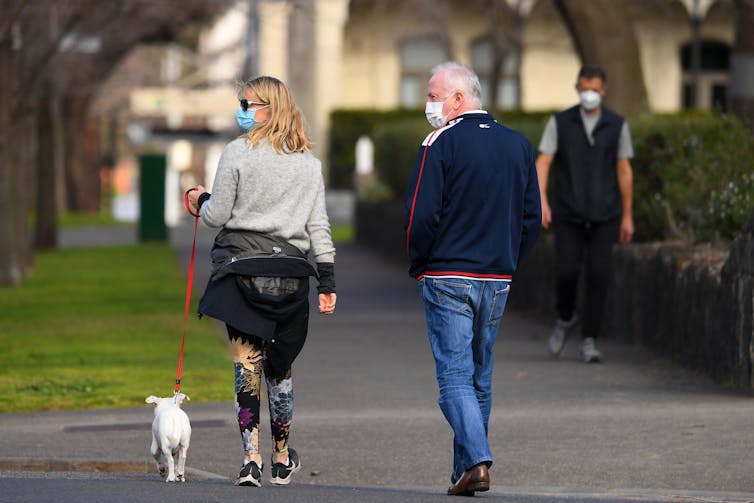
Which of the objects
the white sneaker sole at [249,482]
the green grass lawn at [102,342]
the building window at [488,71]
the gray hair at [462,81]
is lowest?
the green grass lawn at [102,342]

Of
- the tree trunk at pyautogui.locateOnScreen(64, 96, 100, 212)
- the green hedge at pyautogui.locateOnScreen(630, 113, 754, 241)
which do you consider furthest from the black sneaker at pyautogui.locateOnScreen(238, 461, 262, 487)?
the tree trunk at pyautogui.locateOnScreen(64, 96, 100, 212)

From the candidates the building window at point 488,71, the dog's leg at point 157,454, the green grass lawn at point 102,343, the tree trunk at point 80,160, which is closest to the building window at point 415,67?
the building window at point 488,71

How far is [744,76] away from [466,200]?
8.90 metres

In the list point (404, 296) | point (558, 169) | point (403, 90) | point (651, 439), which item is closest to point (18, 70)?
point (404, 296)

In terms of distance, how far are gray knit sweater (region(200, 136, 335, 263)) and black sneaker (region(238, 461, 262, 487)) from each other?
96cm

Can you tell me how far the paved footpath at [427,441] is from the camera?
7469 millimetres

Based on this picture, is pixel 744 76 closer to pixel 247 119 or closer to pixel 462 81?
pixel 462 81

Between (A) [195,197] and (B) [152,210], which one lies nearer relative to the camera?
(A) [195,197]

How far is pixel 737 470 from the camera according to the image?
8047 mm

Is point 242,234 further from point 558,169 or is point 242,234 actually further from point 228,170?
point 558,169

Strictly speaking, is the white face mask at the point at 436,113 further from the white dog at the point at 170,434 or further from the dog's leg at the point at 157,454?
the dog's leg at the point at 157,454

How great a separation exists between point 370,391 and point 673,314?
88.9 inches

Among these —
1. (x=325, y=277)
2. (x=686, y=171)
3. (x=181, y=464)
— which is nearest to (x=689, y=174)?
(x=686, y=171)

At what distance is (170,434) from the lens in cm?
737
